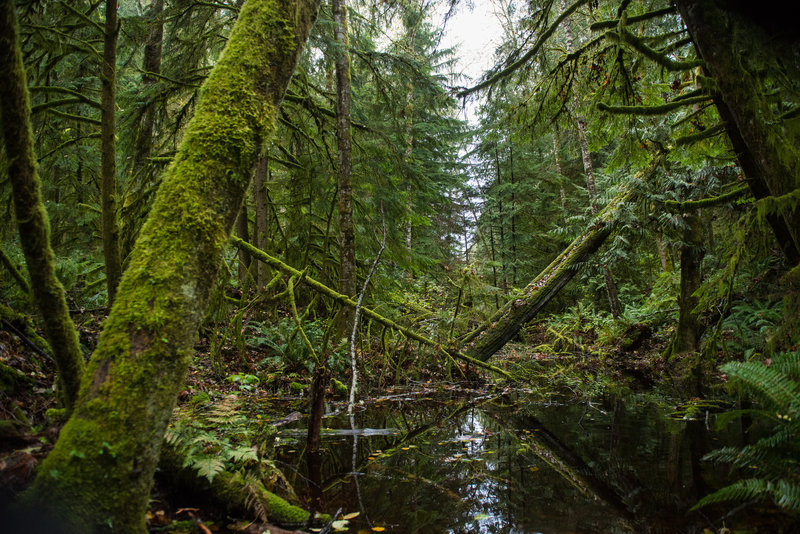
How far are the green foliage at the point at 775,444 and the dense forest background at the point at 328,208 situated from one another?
0.05 feet

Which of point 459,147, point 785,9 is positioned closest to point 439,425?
point 785,9

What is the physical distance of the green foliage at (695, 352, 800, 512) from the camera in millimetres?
1962

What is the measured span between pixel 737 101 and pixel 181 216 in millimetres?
3783

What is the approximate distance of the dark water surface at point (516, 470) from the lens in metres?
2.37

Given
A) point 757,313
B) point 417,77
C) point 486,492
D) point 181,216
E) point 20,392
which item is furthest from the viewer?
point 417,77

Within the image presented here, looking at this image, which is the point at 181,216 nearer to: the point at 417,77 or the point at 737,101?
the point at 737,101

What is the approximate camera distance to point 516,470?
3.14 meters

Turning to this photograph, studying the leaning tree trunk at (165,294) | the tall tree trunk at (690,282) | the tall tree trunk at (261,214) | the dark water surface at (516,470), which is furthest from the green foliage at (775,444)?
the tall tree trunk at (261,214)

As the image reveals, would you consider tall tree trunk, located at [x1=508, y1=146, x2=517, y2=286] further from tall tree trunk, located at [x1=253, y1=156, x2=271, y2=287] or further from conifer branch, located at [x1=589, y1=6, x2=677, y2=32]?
conifer branch, located at [x1=589, y1=6, x2=677, y2=32]

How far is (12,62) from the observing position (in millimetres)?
1604

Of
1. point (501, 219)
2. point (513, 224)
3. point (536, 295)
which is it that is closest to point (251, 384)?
point (536, 295)

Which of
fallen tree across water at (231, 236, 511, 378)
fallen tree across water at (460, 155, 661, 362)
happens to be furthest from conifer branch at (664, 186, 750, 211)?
fallen tree across water at (231, 236, 511, 378)

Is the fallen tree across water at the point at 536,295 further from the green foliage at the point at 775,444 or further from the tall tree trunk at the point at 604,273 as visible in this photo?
the green foliage at the point at 775,444

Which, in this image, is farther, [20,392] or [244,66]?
[20,392]
